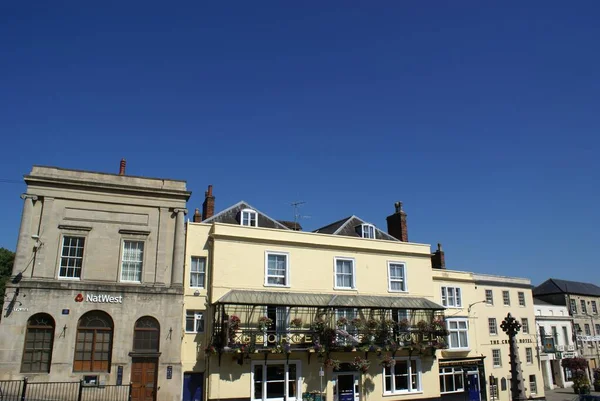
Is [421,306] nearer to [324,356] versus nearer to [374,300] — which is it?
[374,300]

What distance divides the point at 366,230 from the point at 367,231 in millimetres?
107

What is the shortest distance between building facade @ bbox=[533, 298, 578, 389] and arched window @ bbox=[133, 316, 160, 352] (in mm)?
34511

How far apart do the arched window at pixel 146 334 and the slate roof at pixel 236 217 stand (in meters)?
7.15

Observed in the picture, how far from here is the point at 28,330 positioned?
79.1 feet

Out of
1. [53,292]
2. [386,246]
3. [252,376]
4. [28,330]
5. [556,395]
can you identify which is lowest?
[556,395]

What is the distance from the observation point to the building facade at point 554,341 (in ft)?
153

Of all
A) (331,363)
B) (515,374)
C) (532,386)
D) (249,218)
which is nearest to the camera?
(515,374)

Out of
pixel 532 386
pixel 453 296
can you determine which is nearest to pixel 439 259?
pixel 453 296

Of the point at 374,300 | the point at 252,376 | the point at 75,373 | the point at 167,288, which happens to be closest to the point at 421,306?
the point at 374,300

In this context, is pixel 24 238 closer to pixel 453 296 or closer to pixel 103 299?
pixel 103 299

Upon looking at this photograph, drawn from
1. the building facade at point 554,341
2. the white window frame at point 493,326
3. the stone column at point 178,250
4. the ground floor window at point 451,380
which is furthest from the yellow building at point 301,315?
the building facade at point 554,341

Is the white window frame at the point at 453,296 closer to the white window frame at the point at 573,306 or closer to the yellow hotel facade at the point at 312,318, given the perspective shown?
the yellow hotel facade at the point at 312,318

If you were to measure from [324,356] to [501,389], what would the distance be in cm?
1742

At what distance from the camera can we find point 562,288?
54781mm
